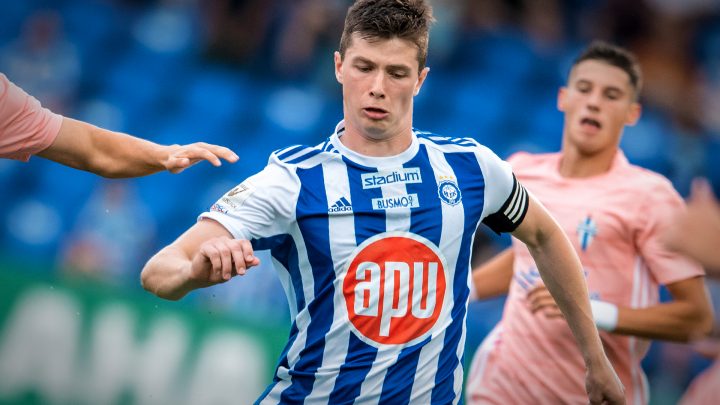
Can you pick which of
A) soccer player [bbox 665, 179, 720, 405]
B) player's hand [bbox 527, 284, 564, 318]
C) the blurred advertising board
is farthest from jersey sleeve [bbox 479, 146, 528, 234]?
the blurred advertising board

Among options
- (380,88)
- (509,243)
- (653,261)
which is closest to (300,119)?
(509,243)

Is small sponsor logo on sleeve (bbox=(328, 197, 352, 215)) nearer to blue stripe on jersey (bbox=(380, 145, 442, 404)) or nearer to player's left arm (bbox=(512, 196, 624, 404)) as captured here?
blue stripe on jersey (bbox=(380, 145, 442, 404))

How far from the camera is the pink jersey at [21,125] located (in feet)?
12.6

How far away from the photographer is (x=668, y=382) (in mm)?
7934

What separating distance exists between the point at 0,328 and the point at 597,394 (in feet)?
15.8

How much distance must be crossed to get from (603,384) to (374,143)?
4.36ft

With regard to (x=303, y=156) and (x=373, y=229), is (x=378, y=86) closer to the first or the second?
(x=303, y=156)

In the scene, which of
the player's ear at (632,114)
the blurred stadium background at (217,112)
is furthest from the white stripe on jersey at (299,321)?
the blurred stadium background at (217,112)

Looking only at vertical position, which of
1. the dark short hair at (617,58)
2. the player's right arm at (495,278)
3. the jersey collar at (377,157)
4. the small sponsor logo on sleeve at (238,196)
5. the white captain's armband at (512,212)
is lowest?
→ the player's right arm at (495,278)

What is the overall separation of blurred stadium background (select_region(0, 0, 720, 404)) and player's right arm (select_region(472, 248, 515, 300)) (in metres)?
2.08

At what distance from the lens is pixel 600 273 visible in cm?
497

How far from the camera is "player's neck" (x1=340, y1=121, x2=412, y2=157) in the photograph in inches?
150

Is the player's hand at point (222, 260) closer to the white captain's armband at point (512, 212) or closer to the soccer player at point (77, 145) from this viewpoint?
the soccer player at point (77, 145)

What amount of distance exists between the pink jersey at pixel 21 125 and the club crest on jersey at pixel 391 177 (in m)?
1.24
